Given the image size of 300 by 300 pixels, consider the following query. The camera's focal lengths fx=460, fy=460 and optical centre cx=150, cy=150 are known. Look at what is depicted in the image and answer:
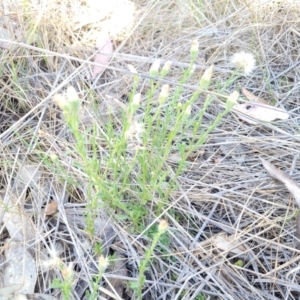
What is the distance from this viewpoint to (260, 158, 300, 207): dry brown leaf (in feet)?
4.52

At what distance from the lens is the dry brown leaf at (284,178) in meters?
1.38

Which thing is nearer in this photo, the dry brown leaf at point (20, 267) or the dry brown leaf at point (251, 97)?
the dry brown leaf at point (20, 267)

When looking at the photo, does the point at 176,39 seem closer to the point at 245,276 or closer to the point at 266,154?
the point at 266,154

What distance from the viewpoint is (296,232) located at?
132 cm

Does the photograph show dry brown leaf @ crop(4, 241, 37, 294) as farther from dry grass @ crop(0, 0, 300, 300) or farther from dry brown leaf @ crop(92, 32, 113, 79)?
dry brown leaf @ crop(92, 32, 113, 79)

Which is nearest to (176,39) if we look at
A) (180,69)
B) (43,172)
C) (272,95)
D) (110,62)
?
(180,69)

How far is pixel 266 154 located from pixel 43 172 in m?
0.73

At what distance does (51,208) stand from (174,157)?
425 mm

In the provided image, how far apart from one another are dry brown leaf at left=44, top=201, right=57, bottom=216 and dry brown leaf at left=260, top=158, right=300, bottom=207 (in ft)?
2.20

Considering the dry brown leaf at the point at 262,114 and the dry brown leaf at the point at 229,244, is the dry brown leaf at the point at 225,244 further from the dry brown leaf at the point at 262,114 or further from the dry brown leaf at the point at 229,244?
the dry brown leaf at the point at 262,114

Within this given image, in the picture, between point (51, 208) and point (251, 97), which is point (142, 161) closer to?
point (51, 208)

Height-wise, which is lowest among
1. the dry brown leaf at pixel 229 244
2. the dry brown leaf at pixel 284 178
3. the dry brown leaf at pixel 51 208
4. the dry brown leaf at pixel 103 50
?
the dry brown leaf at pixel 229 244

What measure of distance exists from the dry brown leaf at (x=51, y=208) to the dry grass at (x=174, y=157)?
16 mm

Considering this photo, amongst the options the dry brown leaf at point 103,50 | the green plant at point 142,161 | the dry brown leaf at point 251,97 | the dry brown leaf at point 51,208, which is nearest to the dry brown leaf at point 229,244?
the green plant at point 142,161
